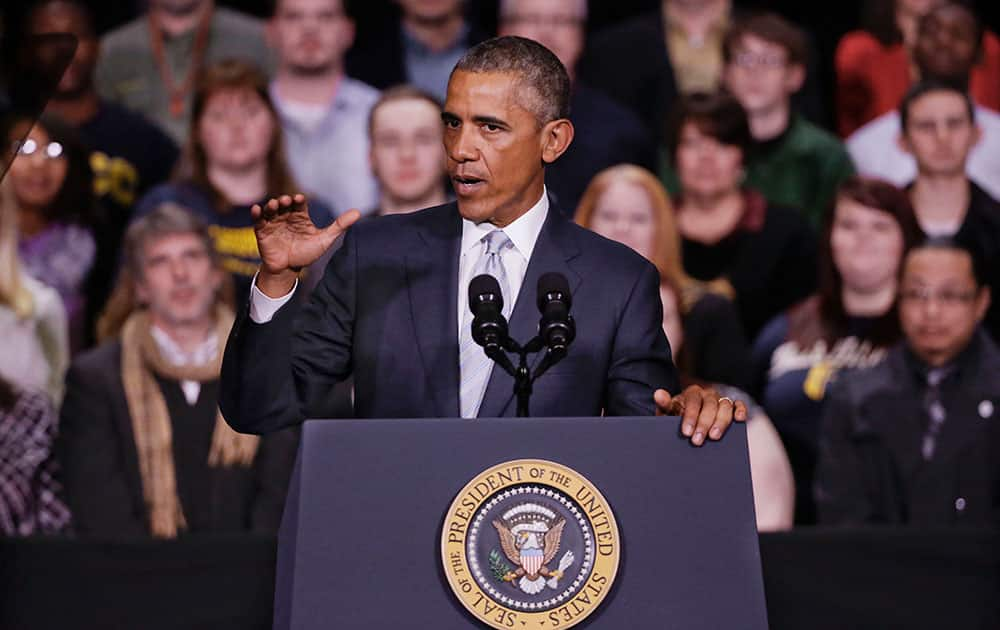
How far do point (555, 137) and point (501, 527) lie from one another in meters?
0.66

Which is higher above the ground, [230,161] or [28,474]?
[230,161]

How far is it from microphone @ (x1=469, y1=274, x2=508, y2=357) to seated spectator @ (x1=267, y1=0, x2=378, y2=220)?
116 inches

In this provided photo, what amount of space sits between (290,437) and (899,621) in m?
1.68

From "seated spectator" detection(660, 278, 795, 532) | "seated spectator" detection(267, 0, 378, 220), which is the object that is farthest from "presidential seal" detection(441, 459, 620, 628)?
"seated spectator" detection(267, 0, 378, 220)

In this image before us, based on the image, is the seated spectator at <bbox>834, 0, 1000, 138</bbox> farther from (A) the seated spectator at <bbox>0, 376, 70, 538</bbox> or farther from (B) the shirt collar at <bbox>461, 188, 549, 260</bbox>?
(B) the shirt collar at <bbox>461, 188, 549, 260</bbox>

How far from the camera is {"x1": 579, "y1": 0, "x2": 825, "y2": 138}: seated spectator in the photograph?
217 inches

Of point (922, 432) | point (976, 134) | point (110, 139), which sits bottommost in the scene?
point (922, 432)

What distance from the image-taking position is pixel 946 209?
16.5 ft

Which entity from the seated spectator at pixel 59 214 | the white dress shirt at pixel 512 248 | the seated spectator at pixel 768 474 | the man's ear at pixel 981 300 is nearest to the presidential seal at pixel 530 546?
the white dress shirt at pixel 512 248

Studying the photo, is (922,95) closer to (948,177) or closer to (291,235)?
(948,177)

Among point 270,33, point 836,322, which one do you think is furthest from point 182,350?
point 836,322

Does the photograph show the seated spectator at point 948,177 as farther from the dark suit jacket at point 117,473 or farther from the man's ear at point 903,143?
the dark suit jacket at point 117,473

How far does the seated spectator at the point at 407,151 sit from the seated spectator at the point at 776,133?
3.71 feet

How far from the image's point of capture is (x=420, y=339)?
2.26 metres
